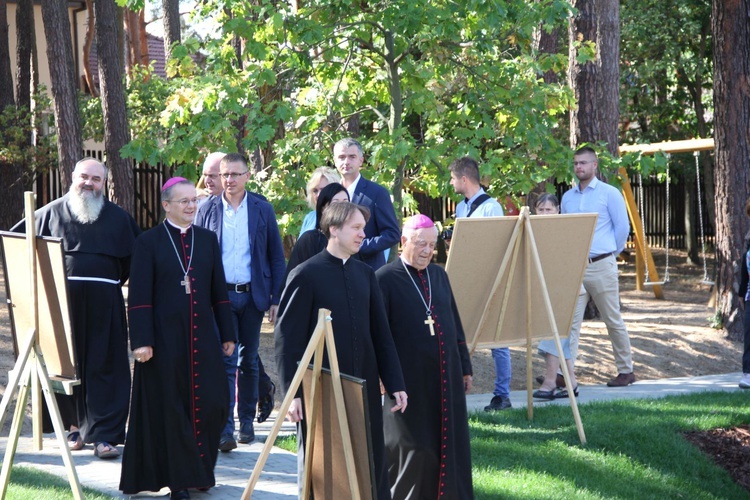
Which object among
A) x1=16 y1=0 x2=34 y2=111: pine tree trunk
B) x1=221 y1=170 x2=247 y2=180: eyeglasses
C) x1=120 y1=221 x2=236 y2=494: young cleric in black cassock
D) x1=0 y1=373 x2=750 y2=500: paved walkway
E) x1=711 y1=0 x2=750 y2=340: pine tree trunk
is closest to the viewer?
x1=120 y1=221 x2=236 y2=494: young cleric in black cassock

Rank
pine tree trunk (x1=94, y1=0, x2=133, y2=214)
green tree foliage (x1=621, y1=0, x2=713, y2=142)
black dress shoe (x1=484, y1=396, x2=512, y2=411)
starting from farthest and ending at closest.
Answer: green tree foliage (x1=621, y1=0, x2=713, y2=142) → pine tree trunk (x1=94, y1=0, x2=133, y2=214) → black dress shoe (x1=484, y1=396, x2=512, y2=411)

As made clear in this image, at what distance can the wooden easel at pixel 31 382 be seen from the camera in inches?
222

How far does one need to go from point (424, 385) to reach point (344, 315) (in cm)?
74

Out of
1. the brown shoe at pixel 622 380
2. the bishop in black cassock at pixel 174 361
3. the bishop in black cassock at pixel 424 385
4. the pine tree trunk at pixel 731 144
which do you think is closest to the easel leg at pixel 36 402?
the bishop in black cassock at pixel 174 361

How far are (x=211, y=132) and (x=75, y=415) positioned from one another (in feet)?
11.8

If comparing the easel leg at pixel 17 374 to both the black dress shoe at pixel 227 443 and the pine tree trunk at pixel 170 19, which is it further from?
the pine tree trunk at pixel 170 19

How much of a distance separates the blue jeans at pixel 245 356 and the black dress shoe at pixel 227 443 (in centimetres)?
10

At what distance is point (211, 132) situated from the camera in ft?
33.6

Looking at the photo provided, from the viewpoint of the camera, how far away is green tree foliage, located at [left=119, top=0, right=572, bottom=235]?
33.0 feet

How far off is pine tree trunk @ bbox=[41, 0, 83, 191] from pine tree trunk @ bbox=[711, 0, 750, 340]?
9.73 meters

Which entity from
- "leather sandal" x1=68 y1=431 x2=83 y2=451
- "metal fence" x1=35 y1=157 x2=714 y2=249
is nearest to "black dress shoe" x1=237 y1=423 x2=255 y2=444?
"leather sandal" x1=68 y1=431 x2=83 y2=451

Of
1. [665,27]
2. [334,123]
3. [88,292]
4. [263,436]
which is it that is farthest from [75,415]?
[665,27]

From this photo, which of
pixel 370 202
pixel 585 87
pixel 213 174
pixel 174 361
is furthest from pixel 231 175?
pixel 585 87

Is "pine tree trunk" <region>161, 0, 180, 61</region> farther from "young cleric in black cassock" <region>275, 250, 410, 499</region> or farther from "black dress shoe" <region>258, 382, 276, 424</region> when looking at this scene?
"young cleric in black cassock" <region>275, 250, 410, 499</region>
